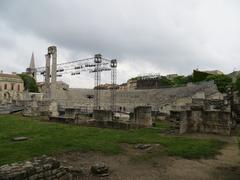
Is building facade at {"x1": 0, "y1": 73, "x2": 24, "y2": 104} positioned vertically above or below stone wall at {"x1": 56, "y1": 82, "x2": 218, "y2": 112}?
above

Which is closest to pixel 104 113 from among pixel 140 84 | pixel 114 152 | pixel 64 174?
pixel 114 152

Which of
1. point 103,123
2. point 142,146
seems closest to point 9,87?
point 103,123

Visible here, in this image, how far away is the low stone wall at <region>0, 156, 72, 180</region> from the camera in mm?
6139

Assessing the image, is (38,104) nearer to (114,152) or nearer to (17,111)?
(17,111)

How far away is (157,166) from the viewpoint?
961 cm

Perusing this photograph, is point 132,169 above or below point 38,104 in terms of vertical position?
below

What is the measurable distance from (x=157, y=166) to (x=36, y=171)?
4.74m

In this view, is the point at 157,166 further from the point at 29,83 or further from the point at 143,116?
the point at 29,83

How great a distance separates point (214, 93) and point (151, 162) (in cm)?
3310

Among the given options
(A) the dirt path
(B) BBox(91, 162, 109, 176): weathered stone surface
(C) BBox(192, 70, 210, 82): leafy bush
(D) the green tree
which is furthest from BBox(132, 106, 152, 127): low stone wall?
(D) the green tree

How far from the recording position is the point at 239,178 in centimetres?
848

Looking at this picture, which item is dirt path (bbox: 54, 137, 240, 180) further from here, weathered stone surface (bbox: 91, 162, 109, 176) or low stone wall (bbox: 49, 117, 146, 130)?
low stone wall (bbox: 49, 117, 146, 130)

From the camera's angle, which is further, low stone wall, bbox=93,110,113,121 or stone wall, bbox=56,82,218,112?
stone wall, bbox=56,82,218,112

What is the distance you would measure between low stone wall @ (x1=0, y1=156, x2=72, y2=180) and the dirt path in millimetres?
1113
